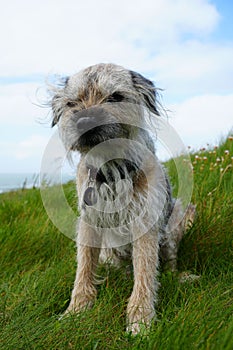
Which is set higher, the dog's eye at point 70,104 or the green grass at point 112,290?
the dog's eye at point 70,104

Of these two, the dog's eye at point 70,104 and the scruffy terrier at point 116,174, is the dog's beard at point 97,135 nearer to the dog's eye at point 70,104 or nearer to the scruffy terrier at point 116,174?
the scruffy terrier at point 116,174

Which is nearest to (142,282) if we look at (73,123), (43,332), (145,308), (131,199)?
(145,308)

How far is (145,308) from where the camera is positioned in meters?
3.73

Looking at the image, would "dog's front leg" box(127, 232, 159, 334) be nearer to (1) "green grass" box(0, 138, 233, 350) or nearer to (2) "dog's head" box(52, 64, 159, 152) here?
(1) "green grass" box(0, 138, 233, 350)

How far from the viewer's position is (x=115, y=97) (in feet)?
12.2

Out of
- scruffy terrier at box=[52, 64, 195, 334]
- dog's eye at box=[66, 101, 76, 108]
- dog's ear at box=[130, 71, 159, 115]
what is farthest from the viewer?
dog's ear at box=[130, 71, 159, 115]

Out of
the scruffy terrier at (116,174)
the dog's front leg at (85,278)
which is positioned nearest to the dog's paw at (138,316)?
the scruffy terrier at (116,174)

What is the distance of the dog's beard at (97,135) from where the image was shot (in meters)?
3.50

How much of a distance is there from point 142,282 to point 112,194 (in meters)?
0.73

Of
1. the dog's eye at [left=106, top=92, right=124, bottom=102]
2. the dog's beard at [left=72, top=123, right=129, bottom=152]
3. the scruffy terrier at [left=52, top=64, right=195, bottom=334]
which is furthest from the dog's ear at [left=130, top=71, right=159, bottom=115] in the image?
the dog's beard at [left=72, top=123, right=129, bottom=152]

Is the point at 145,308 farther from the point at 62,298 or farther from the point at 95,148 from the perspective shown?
the point at 95,148

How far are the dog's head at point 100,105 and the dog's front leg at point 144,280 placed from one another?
88 cm

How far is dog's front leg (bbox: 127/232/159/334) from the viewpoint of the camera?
145 inches

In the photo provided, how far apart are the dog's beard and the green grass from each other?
Answer: 1.17 metres
